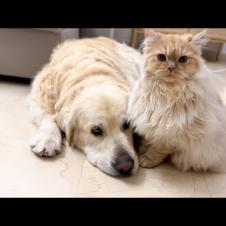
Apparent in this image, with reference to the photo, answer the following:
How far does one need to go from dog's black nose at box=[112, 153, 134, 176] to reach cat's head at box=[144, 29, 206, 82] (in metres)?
0.43

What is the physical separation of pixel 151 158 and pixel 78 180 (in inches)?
15.7

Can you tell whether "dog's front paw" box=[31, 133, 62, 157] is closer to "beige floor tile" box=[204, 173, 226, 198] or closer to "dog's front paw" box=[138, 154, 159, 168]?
"dog's front paw" box=[138, 154, 159, 168]

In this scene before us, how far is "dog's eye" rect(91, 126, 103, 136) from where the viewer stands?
163cm

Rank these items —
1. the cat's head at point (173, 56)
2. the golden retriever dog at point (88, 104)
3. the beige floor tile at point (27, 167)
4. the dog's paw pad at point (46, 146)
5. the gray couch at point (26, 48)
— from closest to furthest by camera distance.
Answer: the cat's head at point (173, 56)
the beige floor tile at point (27, 167)
the golden retriever dog at point (88, 104)
the dog's paw pad at point (46, 146)
the gray couch at point (26, 48)

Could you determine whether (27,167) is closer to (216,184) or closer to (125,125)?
(125,125)

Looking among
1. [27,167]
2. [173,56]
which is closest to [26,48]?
[27,167]

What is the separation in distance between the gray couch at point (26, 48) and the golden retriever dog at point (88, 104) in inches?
5.9

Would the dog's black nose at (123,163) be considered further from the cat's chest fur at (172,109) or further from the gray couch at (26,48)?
the gray couch at (26,48)

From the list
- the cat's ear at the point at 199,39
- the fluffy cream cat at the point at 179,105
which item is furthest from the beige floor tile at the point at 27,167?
the cat's ear at the point at 199,39

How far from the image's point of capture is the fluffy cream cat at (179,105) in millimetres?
1396

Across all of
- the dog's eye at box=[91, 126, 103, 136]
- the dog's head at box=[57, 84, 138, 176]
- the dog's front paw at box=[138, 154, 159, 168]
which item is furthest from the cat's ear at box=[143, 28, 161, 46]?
the dog's front paw at box=[138, 154, 159, 168]

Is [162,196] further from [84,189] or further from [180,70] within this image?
[180,70]
